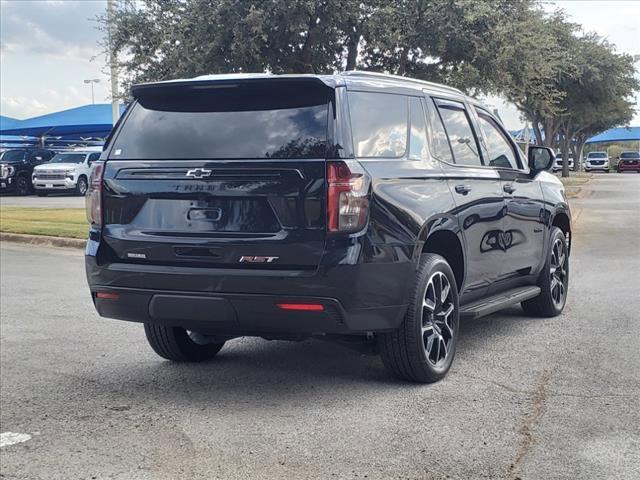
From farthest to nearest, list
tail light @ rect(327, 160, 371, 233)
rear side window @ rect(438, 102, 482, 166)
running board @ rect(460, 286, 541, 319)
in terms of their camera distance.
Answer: rear side window @ rect(438, 102, 482, 166), running board @ rect(460, 286, 541, 319), tail light @ rect(327, 160, 371, 233)

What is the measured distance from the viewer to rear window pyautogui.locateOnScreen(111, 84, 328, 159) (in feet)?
15.3

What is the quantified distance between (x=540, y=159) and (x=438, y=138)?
184 centimetres

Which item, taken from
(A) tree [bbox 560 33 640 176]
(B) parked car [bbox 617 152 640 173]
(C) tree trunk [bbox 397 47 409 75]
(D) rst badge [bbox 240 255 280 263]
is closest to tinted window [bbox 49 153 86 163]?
(C) tree trunk [bbox 397 47 409 75]

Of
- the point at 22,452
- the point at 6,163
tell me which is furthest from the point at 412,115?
the point at 6,163

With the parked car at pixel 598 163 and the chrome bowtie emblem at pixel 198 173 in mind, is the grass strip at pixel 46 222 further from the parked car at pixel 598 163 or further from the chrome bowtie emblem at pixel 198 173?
the parked car at pixel 598 163

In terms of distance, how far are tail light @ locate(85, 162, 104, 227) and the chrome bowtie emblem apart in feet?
2.26

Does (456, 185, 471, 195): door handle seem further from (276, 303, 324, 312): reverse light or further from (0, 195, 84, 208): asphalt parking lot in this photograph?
(0, 195, 84, 208): asphalt parking lot

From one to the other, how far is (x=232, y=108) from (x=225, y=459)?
2071 millimetres

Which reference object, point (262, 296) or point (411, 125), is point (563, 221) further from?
point (262, 296)

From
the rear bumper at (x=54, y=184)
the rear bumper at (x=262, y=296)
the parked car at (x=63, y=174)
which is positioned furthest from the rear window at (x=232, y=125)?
the rear bumper at (x=54, y=184)

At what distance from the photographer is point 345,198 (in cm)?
448

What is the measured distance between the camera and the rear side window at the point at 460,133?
5.89 metres

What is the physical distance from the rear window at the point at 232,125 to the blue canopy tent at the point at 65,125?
110 feet

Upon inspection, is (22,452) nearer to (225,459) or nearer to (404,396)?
(225,459)
